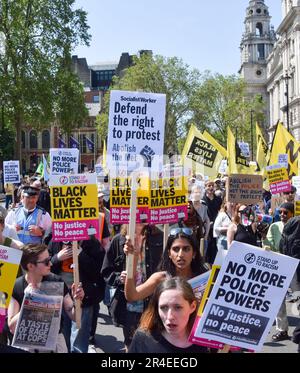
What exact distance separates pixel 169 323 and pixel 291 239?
4.17 metres

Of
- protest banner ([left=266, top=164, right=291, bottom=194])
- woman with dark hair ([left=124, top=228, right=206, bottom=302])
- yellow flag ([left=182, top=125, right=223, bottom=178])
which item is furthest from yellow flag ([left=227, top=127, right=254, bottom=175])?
woman with dark hair ([left=124, top=228, right=206, bottom=302])

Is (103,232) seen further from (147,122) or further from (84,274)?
(147,122)

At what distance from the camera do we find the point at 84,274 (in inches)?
222

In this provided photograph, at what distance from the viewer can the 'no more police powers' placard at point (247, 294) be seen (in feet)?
10.4

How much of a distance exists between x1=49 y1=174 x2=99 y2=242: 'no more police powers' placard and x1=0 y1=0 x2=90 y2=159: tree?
2824 centimetres

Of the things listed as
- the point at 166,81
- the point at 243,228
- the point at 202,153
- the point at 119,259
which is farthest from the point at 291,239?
the point at 166,81

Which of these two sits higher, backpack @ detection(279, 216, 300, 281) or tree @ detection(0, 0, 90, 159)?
tree @ detection(0, 0, 90, 159)

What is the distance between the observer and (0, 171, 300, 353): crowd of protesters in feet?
10.5

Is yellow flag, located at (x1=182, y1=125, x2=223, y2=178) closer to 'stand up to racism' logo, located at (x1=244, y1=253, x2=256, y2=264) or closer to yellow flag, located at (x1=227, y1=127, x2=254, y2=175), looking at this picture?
yellow flag, located at (x1=227, y1=127, x2=254, y2=175)

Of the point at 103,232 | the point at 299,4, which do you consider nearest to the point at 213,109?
the point at 299,4

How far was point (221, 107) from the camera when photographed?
65.2 metres

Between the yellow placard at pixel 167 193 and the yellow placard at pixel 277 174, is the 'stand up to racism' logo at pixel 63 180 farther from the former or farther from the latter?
the yellow placard at pixel 277 174

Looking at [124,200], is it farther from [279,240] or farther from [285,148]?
[285,148]

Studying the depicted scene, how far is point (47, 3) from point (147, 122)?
29976 mm
